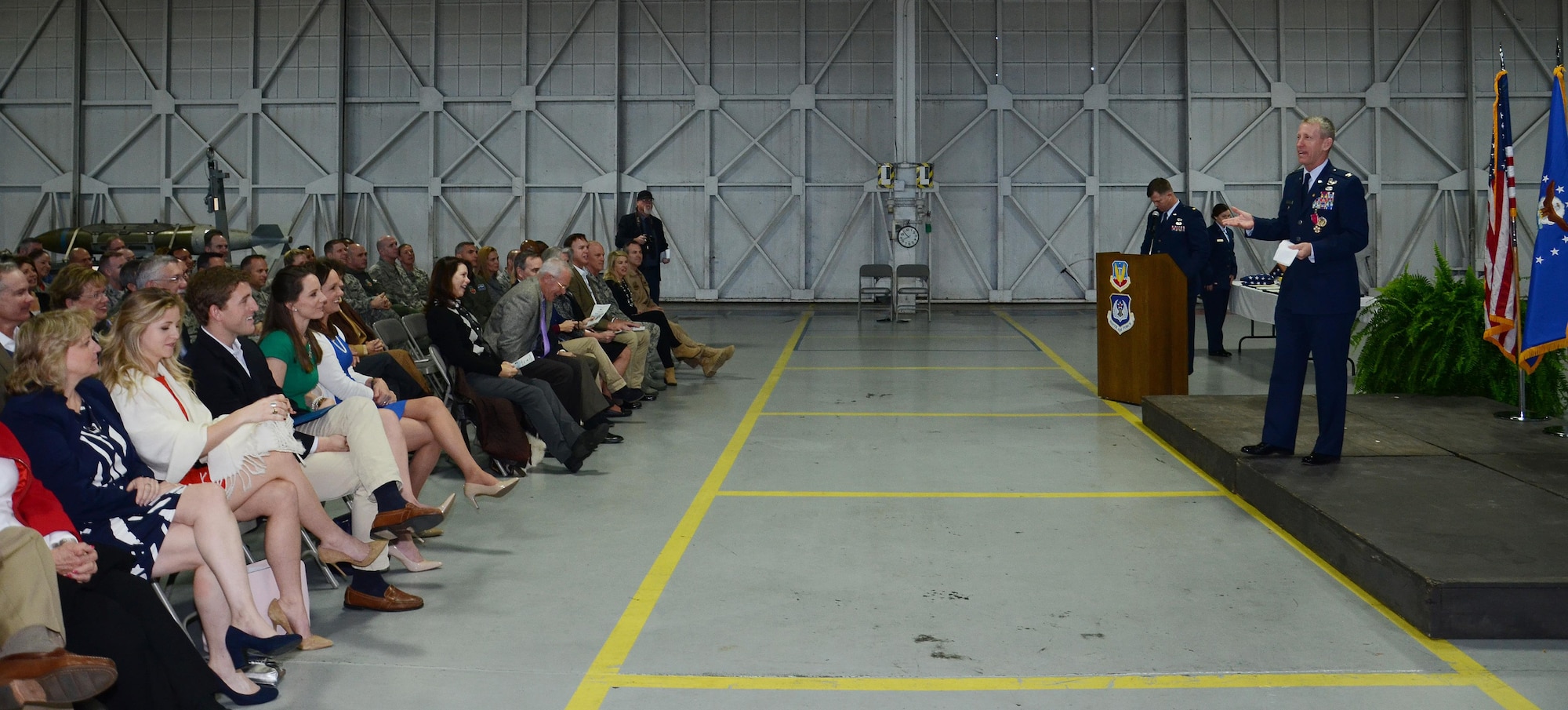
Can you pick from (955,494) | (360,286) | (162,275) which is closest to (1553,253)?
(955,494)

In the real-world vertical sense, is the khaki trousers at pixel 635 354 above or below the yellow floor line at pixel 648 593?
above

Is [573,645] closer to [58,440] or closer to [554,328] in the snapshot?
[58,440]

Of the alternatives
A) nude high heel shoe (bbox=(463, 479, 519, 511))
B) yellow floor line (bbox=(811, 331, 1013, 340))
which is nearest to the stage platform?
nude high heel shoe (bbox=(463, 479, 519, 511))

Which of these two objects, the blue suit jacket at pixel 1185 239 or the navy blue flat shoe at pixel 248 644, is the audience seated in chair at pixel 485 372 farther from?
the blue suit jacket at pixel 1185 239

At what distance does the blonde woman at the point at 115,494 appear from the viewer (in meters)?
3.67

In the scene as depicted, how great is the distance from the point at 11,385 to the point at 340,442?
1530mm

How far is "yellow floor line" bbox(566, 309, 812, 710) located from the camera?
151 inches

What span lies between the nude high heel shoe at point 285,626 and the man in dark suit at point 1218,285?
32.7 feet

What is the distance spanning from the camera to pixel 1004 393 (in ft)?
33.8

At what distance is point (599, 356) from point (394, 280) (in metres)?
3.68

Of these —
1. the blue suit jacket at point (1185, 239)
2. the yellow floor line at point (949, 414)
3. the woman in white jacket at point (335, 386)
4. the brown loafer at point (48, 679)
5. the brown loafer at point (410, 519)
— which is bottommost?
the brown loafer at point (48, 679)

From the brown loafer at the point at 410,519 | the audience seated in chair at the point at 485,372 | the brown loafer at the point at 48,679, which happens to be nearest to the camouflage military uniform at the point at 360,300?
the audience seated in chair at the point at 485,372

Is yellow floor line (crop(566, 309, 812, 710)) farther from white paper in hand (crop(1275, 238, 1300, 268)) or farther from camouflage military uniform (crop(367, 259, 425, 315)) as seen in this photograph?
camouflage military uniform (crop(367, 259, 425, 315))

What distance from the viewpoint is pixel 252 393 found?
16.3 feet
